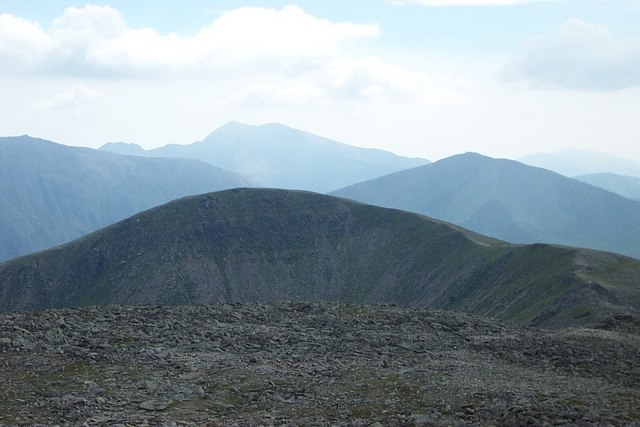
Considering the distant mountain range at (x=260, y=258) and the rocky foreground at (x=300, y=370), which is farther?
the distant mountain range at (x=260, y=258)

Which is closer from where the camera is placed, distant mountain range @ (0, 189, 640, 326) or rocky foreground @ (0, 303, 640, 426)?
rocky foreground @ (0, 303, 640, 426)

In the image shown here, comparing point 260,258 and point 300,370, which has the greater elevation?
point 300,370

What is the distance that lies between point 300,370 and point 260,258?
4593 inches

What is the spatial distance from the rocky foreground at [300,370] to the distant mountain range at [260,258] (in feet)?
203

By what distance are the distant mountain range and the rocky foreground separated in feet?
203

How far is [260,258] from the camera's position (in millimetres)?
145875

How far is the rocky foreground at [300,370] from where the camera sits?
23.4m

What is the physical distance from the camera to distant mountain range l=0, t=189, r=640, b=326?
11888 centimetres

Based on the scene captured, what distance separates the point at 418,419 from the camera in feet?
74.4

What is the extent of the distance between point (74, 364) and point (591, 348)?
88.5 ft

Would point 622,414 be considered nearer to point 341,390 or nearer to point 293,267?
point 341,390

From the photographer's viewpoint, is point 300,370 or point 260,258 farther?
point 260,258

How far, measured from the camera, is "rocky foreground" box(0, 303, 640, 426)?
23375 mm

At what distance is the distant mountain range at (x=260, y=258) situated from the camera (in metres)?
119
